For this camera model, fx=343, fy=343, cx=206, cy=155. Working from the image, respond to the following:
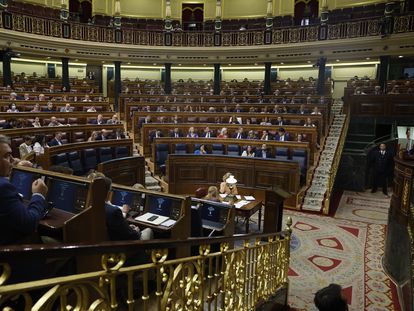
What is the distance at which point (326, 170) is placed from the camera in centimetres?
902

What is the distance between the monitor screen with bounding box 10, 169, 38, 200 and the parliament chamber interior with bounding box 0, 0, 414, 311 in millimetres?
15

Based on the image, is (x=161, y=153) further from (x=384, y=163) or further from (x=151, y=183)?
(x=384, y=163)

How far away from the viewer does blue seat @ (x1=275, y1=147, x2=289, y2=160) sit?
8.52 meters

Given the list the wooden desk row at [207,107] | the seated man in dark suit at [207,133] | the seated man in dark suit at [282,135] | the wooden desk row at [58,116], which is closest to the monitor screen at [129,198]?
the wooden desk row at [58,116]

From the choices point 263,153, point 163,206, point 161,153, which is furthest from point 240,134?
point 163,206

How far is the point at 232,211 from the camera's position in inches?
185

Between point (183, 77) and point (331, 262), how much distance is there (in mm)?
18252

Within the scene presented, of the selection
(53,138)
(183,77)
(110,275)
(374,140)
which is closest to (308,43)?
(374,140)

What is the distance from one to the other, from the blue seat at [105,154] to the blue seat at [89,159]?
0.20 metres

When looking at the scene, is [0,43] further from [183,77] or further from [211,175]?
[183,77]

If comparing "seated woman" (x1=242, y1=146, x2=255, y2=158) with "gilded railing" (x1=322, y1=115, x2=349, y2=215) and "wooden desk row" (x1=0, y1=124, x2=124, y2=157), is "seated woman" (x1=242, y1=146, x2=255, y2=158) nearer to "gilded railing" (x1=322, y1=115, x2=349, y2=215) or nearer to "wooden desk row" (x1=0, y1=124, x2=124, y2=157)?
"gilded railing" (x1=322, y1=115, x2=349, y2=215)

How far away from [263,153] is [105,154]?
381 centimetres

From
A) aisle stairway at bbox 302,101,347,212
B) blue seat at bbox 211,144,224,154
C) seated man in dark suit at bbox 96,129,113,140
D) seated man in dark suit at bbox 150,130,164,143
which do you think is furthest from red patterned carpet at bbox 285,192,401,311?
seated man in dark suit at bbox 96,129,113,140

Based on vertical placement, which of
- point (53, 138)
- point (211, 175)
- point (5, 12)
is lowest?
point (211, 175)
